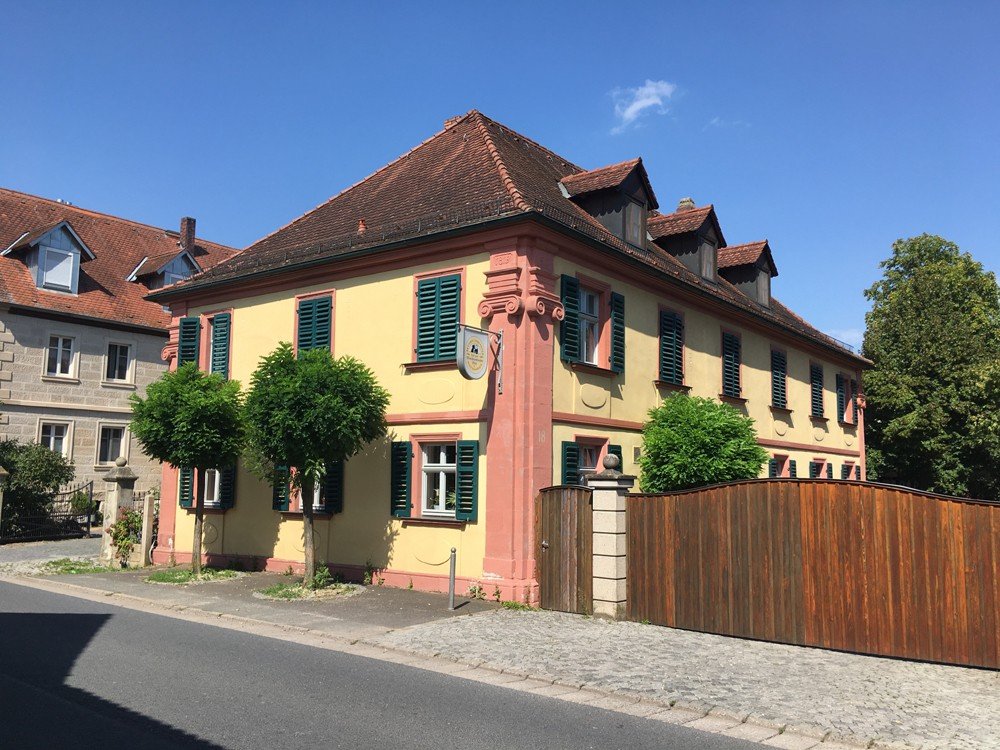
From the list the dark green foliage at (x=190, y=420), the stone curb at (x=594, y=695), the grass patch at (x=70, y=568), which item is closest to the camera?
the stone curb at (x=594, y=695)

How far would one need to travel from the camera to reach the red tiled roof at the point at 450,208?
594 inches

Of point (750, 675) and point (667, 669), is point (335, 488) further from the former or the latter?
point (750, 675)

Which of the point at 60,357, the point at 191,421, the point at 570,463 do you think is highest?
the point at 60,357

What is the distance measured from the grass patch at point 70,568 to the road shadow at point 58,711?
25.6 ft

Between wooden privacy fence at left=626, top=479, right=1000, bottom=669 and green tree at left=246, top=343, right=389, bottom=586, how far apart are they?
4.69 metres

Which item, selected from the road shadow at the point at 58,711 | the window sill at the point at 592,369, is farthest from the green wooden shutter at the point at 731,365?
the road shadow at the point at 58,711

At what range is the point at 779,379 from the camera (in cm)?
2352

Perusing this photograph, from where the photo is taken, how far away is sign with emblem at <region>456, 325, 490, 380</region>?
512 inches

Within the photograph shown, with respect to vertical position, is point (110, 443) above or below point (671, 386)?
below

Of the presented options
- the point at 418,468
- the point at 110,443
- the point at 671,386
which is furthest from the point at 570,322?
the point at 110,443

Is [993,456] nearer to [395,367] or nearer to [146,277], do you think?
[395,367]

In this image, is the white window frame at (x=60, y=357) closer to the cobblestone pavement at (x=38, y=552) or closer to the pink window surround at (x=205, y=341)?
the cobblestone pavement at (x=38, y=552)

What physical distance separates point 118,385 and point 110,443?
2010 mm

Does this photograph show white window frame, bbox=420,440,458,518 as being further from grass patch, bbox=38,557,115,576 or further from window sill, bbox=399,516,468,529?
grass patch, bbox=38,557,115,576
